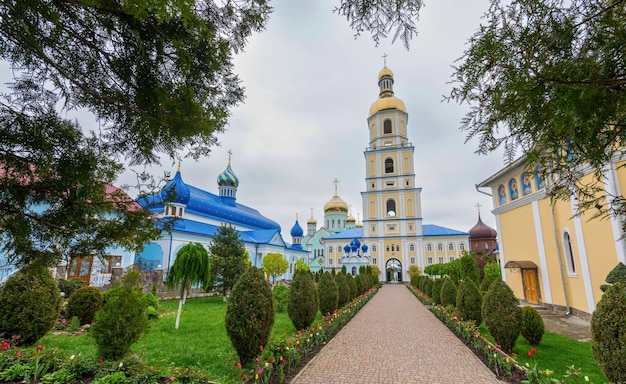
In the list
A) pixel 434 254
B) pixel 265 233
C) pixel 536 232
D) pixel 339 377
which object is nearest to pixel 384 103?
pixel 434 254

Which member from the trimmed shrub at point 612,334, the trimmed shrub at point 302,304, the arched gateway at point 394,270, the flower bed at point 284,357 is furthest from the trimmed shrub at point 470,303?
the arched gateway at point 394,270

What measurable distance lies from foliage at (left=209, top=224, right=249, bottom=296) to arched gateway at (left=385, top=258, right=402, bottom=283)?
2343 centimetres

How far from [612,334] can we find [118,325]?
701cm

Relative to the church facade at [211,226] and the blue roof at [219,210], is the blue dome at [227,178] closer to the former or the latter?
the church facade at [211,226]

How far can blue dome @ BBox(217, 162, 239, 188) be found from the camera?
37.3 metres

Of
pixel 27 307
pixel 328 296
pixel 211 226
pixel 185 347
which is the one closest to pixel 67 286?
pixel 27 307

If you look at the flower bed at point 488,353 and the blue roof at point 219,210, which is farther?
the blue roof at point 219,210

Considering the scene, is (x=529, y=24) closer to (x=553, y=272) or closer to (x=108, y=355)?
(x=108, y=355)

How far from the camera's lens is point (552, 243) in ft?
41.2

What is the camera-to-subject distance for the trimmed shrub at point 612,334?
3762mm

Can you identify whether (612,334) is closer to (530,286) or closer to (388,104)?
(530,286)

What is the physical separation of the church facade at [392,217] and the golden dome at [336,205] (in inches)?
504

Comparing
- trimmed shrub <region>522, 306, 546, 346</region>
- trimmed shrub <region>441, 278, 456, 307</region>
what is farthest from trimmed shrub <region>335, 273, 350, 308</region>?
trimmed shrub <region>522, 306, 546, 346</region>

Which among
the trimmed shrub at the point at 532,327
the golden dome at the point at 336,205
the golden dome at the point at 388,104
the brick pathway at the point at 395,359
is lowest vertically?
the brick pathway at the point at 395,359
